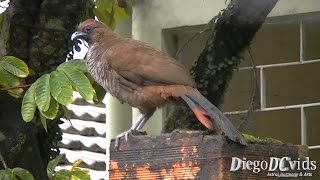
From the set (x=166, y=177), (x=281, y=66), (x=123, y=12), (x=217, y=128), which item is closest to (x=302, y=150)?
(x=217, y=128)

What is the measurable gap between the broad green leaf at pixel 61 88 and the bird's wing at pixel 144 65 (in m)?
0.23

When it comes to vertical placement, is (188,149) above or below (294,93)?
below

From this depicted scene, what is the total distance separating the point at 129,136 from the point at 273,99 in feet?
10.1

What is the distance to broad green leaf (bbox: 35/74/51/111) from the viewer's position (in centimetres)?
345

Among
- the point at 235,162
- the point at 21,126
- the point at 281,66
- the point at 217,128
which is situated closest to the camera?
the point at 235,162

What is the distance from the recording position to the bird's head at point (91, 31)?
3.53m

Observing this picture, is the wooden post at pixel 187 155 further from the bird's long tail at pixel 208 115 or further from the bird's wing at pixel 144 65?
the bird's wing at pixel 144 65

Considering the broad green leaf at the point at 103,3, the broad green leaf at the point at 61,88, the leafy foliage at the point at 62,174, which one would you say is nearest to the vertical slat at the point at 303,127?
the broad green leaf at the point at 103,3

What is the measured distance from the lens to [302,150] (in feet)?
9.10

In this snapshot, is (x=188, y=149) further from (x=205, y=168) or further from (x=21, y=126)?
(x=21, y=126)

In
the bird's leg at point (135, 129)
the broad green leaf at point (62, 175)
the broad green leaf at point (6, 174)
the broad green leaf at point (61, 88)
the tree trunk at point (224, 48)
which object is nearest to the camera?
the bird's leg at point (135, 129)

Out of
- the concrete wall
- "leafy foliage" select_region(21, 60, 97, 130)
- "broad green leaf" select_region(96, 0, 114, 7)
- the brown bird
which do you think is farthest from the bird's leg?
the concrete wall

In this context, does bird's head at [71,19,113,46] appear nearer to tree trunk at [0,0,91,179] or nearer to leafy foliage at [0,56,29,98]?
leafy foliage at [0,56,29,98]

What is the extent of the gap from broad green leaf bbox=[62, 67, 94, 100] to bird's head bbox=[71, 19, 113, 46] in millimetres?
132
